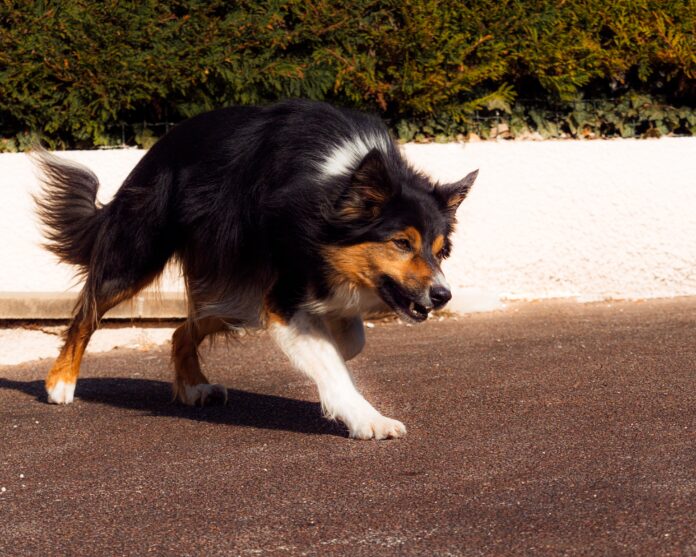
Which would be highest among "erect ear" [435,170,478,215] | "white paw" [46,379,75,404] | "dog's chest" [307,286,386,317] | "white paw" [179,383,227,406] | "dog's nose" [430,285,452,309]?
"erect ear" [435,170,478,215]

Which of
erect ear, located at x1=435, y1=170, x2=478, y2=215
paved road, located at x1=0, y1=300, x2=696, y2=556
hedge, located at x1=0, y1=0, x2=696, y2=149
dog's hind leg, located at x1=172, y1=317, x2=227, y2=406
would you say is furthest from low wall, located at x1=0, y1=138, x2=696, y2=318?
erect ear, located at x1=435, y1=170, x2=478, y2=215

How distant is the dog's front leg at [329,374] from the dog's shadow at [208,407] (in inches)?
7.8

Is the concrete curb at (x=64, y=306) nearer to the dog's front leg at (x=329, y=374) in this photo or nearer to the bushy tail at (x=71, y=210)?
the bushy tail at (x=71, y=210)

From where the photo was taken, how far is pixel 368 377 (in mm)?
6895

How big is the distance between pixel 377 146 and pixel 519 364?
1.95m

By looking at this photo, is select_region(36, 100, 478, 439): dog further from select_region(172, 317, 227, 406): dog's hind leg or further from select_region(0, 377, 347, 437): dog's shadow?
select_region(0, 377, 347, 437): dog's shadow

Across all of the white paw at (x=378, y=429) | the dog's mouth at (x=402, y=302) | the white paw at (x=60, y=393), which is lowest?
the white paw at (x=60, y=393)

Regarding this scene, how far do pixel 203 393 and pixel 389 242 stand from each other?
172 centimetres

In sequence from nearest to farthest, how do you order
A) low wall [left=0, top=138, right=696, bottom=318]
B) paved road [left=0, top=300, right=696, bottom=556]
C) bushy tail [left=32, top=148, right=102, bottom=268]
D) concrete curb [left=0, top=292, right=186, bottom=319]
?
paved road [left=0, top=300, right=696, bottom=556] → bushy tail [left=32, top=148, right=102, bottom=268] → concrete curb [left=0, top=292, right=186, bottom=319] → low wall [left=0, top=138, right=696, bottom=318]

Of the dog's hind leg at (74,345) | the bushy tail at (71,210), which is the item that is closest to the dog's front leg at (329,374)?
the dog's hind leg at (74,345)

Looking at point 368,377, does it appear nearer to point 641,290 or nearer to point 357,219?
point 357,219

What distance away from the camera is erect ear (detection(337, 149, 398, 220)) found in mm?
5215

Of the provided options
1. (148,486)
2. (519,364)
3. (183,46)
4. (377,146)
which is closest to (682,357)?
(519,364)

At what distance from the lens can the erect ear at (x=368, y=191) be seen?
521cm
